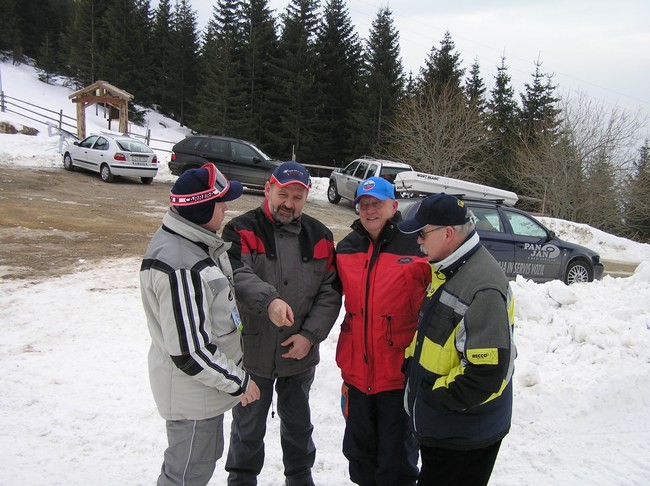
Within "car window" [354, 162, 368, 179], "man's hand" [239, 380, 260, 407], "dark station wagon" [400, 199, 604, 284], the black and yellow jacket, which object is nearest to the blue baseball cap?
the black and yellow jacket

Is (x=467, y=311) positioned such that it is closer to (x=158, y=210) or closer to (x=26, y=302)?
(x=26, y=302)

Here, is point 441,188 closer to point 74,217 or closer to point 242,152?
point 74,217

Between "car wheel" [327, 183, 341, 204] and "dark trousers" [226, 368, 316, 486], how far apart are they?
→ 16.2 meters

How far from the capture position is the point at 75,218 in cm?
1130

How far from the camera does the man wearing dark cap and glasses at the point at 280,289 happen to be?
9.20 feet

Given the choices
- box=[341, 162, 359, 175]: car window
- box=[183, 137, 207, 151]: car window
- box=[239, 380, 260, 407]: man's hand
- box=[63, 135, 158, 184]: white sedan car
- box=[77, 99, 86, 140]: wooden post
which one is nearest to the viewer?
box=[239, 380, 260, 407]: man's hand

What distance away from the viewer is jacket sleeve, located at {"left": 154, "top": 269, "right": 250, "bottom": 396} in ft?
6.84

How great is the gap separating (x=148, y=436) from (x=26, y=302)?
3.56 m

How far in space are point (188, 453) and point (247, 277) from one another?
3.03ft

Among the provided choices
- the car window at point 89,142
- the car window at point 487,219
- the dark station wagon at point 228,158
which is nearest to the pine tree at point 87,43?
the car window at point 89,142

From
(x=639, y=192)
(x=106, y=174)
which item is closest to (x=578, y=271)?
(x=106, y=174)

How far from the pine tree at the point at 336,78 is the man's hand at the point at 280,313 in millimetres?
32579

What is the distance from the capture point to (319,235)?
2934 millimetres

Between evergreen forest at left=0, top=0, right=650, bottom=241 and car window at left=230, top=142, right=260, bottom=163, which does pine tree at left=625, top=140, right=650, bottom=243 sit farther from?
car window at left=230, top=142, right=260, bottom=163
